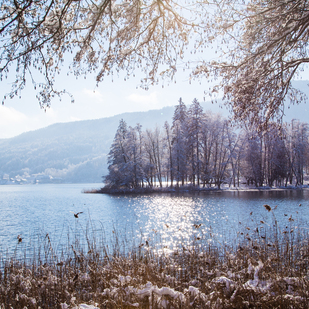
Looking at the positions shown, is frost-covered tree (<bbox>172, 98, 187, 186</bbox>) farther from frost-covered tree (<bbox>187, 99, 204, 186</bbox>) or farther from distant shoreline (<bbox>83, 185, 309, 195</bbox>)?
distant shoreline (<bbox>83, 185, 309, 195</bbox>)

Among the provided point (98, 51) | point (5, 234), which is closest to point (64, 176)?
point (5, 234)

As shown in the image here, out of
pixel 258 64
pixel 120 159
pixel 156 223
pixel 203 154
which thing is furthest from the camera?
pixel 203 154

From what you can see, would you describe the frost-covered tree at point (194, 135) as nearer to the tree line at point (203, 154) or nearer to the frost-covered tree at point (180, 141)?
the tree line at point (203, 154)

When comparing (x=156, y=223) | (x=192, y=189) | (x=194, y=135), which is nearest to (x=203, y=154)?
(x=194, y=135)

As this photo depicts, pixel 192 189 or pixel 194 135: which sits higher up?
pixel 194 135

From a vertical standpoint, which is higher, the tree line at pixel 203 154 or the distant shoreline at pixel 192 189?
the tree line at pixel 203 154

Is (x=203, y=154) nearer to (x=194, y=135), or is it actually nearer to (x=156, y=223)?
(x=194, y=135)

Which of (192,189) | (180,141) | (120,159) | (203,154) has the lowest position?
(192,189)

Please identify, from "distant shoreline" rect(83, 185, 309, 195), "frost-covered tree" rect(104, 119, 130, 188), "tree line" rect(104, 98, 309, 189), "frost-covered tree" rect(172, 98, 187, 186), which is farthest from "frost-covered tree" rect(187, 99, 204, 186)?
"frost-covered tree" rect(104, 119, 130, 188)

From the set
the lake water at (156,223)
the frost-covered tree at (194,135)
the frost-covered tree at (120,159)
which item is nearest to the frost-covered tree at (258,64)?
the lake water at (156,223)

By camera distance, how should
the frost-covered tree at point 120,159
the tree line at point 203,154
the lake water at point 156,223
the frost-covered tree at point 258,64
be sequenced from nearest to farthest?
the frost-covered tree at point 258,64
the lake water at point 156,223
the tree line at point 203,154
the frost-covered tree at point 120,159

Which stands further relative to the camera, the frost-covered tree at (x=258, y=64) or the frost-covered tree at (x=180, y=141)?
the frost-covered tree at (x=180, y=141)

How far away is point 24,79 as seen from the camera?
5.13 meters

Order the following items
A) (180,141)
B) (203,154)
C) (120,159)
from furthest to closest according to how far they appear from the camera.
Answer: (203,154) < (120,159) < (180,141)
